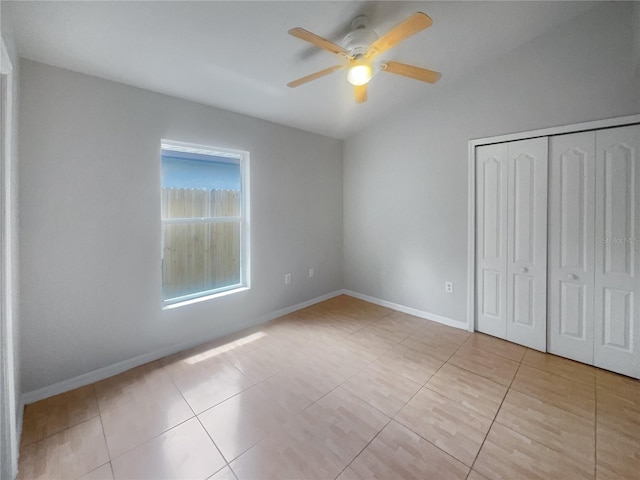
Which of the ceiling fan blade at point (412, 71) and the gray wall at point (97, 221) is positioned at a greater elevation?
the ceiling fan blade at point (412, 71)

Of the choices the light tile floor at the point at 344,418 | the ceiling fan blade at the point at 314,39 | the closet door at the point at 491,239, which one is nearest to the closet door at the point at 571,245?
the light tile floor at the point at 344,418

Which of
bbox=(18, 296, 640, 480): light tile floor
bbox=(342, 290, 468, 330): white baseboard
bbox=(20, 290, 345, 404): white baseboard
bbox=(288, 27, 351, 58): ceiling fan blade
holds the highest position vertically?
bbox=(288, 27, 351, 58): ceiling fan blade

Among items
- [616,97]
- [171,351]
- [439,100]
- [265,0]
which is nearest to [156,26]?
[265,0]

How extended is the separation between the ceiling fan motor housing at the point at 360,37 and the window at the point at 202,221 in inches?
65.2

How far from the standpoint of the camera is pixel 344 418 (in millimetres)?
1785

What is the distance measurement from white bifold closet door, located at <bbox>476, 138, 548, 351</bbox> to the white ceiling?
3.40 feet

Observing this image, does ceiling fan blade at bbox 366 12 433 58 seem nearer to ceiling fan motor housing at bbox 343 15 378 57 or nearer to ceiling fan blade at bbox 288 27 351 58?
ceiling fan motor housing at bbox 343 15 378 57

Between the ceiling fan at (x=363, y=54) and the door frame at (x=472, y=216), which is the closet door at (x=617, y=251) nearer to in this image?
the door frame at (x=472, y=216)

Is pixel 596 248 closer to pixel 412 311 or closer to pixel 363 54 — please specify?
pixel 412 311

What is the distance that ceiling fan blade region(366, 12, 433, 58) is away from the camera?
4.89ft

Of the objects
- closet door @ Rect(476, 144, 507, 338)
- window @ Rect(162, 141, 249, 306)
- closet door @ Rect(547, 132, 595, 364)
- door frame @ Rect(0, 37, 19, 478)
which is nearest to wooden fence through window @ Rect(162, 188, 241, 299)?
window @ Rect(162, 141, 249, 306)

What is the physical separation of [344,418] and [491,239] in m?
2.35

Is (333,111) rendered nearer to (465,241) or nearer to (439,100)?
(439,100)

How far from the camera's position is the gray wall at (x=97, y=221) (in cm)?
192
